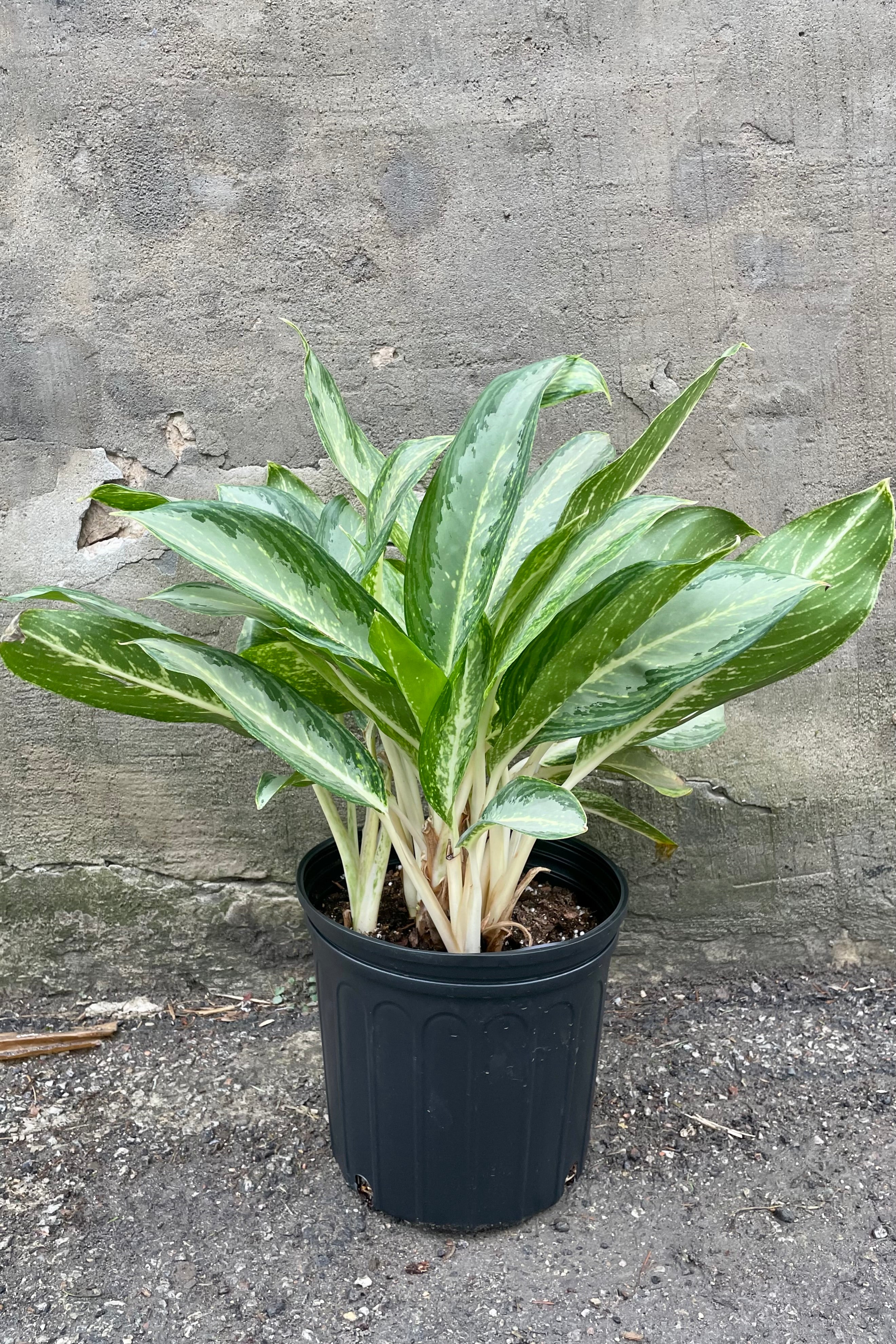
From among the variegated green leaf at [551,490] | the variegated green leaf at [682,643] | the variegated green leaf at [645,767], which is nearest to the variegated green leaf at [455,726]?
the variegated green leaf at [682,643]

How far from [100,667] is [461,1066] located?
631 mm

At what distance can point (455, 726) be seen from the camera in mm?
981

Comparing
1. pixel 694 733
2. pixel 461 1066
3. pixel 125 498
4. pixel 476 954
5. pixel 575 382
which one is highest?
pixel 575 382

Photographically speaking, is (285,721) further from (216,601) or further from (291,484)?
(291,484)

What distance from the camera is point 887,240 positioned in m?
1.49

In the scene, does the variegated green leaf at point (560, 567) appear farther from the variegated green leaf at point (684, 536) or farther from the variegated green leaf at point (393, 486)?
the variegated green leaf at point (393, 486)

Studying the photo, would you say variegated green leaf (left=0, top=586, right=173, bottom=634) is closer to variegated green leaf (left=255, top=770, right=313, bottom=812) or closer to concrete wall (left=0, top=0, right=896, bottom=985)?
variegated green leaf (left=255, top=770, right=313, bottom=812)

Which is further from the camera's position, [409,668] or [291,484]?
[291,484]

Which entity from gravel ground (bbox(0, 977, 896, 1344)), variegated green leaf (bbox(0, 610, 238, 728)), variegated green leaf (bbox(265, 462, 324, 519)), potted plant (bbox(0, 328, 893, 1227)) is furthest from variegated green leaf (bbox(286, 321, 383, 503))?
gravel ground (bbox(0, 977, 896, 1344))

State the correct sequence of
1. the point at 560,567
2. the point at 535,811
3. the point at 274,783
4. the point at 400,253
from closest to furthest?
the point at 535,811 → the point at 560,567 → the point at 274,783 → the point at 400,253

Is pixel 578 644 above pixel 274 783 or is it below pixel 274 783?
above

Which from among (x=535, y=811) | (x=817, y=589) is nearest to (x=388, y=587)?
(x=535, y=811)

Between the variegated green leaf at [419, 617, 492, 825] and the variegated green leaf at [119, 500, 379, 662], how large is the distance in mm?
98

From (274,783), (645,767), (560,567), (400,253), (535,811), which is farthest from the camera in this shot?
(400,253)
